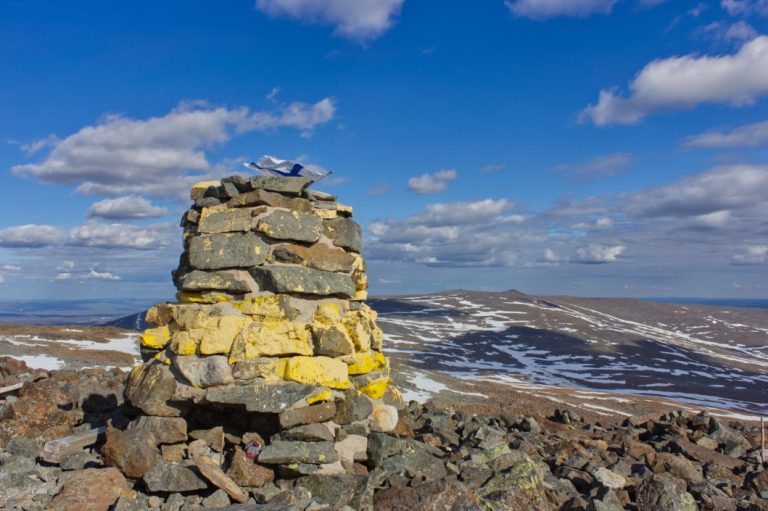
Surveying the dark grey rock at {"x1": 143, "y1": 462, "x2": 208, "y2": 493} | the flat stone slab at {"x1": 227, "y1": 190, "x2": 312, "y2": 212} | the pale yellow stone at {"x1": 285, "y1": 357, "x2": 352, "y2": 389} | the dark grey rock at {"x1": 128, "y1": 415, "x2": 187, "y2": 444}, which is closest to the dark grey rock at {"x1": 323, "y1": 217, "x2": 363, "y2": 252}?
the flat stone slab at {"x1": 227, "y1": 190, "x2": 312, "y2": 212}

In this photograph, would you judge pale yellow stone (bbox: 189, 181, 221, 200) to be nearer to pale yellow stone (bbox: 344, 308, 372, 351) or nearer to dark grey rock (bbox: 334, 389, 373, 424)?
pale yellow stone (bbox: 344, 308, 372, 351)

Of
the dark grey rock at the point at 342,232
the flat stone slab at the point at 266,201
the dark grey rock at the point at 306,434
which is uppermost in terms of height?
the flat stone slab at the point at 266,201

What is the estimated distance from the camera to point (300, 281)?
10266 millimetres

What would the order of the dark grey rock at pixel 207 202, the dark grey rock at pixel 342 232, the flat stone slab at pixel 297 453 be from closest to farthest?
the flat stone slab at pixel 297 453
the dark grey rock at pixel 207 202
the dark grey rock at pixel 342 232

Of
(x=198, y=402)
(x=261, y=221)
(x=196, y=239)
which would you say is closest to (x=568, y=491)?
(x=198, y=402)

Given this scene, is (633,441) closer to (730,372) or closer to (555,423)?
(555,423)

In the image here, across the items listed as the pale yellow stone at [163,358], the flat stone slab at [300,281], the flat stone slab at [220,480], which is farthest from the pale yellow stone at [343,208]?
the flat stone slab at [220,480]

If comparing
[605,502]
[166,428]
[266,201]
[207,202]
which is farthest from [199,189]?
[605,502]

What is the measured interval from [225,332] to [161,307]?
2.06 metres

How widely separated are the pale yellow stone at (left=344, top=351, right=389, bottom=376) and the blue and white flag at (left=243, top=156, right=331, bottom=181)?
12.5 feet

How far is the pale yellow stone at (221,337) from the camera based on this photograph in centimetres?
932

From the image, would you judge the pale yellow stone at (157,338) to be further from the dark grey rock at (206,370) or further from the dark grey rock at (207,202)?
the dark grey rock at (207,202)

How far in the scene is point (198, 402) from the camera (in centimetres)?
905

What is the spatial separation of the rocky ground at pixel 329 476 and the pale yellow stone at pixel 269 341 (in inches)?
54.3
